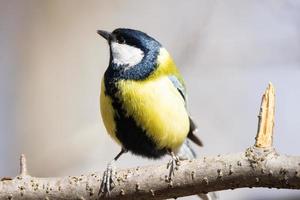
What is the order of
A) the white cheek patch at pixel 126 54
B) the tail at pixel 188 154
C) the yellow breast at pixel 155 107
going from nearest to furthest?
the yellow breast at pixel 155 107, the white cheek patch at pixel 126 54, the tail at pixel 188 154

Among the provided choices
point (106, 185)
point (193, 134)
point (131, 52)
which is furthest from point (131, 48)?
point (106, 185)

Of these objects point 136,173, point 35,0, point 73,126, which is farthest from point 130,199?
point 35,0

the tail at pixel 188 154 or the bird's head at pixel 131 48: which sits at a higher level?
the bird's head at pixel 131 48

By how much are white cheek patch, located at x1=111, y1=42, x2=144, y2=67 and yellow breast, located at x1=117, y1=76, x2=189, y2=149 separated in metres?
0.09

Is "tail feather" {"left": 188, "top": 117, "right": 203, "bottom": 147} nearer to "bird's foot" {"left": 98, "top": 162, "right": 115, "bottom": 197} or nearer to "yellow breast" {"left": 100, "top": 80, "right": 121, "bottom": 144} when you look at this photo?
"yellow breast" {"left": 100, "top": 80, "right": 121, "bottom": 144}

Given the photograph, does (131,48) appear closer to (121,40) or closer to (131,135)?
(121,40)

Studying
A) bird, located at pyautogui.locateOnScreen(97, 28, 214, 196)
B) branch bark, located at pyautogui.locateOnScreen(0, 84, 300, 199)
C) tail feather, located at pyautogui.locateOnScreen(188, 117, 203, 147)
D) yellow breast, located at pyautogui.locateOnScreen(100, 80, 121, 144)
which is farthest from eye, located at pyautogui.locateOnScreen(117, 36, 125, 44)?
branch bark, located at pyautogui.locateOnScreen(0, 84, 300, 199)

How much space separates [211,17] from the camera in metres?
2.78

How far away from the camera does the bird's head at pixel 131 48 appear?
1917mm

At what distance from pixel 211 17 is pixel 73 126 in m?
0.80

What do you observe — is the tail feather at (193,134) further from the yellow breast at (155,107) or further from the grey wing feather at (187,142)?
the yellow breast at (155,107)

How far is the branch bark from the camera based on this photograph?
1.29 m

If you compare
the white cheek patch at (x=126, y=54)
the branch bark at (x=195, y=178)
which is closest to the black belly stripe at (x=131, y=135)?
the white cheek patch at (x=126, y=54)

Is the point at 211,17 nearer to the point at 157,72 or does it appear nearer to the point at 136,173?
the point at 157,72
